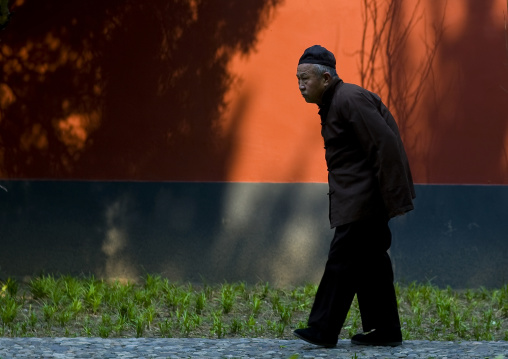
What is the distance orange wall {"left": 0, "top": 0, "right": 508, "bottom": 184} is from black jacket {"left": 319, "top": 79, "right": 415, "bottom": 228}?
2399 millimetres

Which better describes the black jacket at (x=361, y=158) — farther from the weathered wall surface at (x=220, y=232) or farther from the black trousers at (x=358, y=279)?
the weathered wall surface at (x=220, y=232)

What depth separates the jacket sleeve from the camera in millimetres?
4645

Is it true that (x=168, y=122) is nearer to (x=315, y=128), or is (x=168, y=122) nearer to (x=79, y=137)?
(x=79, y=137)

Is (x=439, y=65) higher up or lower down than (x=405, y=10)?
lower down

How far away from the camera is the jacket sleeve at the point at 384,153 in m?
4.64

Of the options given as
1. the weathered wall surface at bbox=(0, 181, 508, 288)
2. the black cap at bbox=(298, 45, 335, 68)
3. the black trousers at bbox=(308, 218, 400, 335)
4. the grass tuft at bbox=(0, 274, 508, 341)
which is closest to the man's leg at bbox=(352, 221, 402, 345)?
the black trousers at bbox=(308, 218, 400, 335)

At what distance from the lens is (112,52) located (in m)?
7.40

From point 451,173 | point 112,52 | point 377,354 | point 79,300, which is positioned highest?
point 112,52

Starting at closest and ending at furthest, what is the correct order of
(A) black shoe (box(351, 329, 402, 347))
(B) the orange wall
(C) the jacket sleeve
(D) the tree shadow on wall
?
(C) the jacket sleeve → (A) black shoe (box(351, 329, 402, 347)) → (B) the orange wall → (D) the tree shadow on wall

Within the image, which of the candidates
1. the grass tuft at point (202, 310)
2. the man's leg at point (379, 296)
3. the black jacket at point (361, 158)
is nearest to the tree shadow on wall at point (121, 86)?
the grass tuft at point (202, 310)

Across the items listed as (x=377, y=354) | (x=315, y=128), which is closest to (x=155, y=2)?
(x=315, y=128)

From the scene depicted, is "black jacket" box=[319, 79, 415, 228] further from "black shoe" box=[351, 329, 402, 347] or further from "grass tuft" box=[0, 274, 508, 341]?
"grass tuft" box=[0, 274, 508, 341]

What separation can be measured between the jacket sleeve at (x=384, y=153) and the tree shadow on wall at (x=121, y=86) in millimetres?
2757

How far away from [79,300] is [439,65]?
11.7ft
